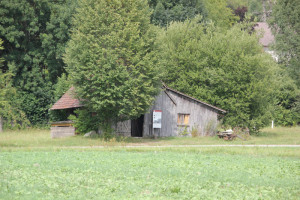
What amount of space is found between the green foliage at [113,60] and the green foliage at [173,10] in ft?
73.7

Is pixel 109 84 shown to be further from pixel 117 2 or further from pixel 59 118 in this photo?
pixel 59 118

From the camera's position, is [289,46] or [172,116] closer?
[172,116]

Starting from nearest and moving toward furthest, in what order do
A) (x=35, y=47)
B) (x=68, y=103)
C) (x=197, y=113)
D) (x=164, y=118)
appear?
(x=68, y=103)
(x=164, y=118)
(x=197, y=113)
(x=35, y=47)

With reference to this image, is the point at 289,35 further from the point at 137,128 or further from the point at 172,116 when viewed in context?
the point at 137,128

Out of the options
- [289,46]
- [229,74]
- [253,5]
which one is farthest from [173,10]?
[253,5]

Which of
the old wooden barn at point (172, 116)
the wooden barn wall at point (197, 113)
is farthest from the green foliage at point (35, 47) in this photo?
the wooden barn wall at point (197, 113)

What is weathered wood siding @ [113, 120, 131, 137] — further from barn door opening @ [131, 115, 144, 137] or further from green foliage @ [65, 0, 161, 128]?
green foliage @ [65, 0, 161, 128]

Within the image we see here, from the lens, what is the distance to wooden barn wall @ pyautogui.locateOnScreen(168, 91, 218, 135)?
38.2 m

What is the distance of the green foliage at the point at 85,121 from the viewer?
34.3 meters

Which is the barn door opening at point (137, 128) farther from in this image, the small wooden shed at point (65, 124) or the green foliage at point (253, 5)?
the green foliage at point (253, 5)

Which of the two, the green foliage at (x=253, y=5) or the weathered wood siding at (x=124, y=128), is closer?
the weathered wood siding at (x=124, y=128)

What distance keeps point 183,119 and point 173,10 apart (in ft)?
70.9

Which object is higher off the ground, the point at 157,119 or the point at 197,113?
the point at 197,113

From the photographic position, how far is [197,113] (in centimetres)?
3850
